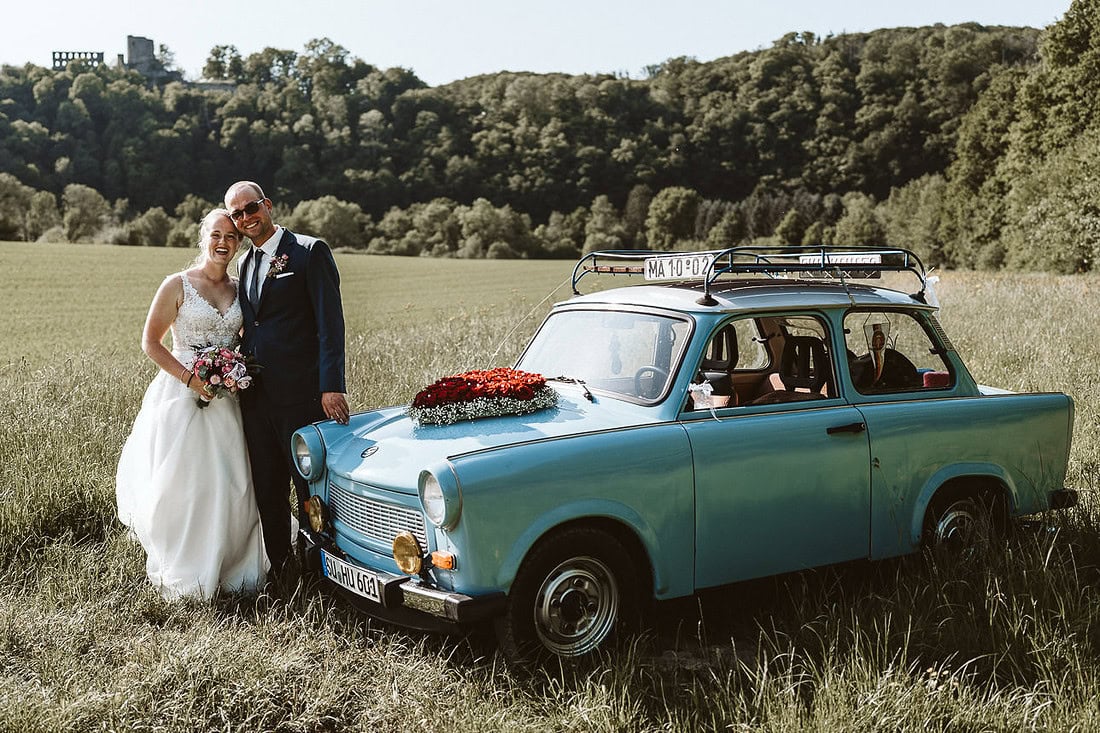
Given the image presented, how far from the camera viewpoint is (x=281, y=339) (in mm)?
5082

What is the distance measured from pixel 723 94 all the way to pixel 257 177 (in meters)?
49.2

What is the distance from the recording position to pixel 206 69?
355ft

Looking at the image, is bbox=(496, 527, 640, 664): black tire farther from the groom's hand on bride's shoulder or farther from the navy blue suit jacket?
the navy blue suit jacket

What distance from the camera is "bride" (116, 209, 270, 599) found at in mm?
4902

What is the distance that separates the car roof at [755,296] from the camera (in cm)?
466

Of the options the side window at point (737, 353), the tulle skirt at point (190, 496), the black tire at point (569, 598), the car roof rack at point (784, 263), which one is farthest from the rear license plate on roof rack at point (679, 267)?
the tulle skirt at point (190, 496)

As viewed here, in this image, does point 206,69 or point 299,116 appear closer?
point 299,116

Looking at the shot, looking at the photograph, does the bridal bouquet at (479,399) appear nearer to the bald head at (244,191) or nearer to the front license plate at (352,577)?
the front license plate at (352,577)

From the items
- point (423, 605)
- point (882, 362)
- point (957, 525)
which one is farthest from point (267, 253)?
point (957, 525)

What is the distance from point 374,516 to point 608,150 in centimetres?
8050

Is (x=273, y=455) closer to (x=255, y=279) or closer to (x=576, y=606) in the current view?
(x=255, y=279)

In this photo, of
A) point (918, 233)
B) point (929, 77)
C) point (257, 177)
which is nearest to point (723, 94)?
point (929, 77)

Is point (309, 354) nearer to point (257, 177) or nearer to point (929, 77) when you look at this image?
point (257, 177)

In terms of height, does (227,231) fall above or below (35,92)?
below
